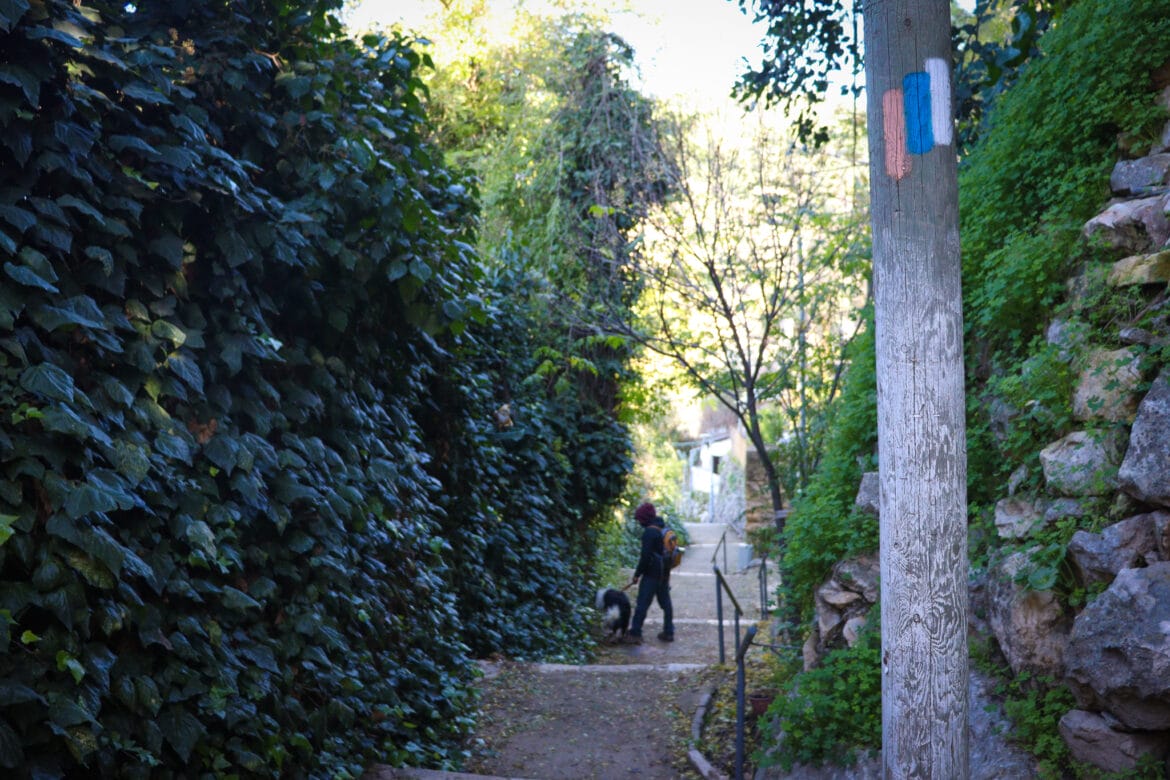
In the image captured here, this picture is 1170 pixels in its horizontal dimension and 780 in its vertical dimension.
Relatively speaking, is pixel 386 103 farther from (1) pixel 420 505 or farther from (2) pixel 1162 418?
(2) pixel 1162 418

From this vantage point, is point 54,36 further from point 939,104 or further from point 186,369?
point 939,104

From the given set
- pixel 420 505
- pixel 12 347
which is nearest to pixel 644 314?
pixel 420 505

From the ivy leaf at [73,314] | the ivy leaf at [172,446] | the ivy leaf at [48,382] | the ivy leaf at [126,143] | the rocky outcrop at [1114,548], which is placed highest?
the ivy leaf at [126,143]

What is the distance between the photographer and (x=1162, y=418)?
352 centimetres

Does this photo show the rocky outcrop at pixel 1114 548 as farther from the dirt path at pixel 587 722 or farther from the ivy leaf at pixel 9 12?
the ivy leaf at pixel 9 12

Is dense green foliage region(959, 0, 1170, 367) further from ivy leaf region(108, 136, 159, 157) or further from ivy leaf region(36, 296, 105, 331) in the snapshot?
ivy leaf region(36, 296, 105, 331)

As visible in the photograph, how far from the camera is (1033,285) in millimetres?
4836

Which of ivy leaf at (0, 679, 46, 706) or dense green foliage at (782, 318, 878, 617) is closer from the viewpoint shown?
ivy leaf at (0, 679, 46, 706)

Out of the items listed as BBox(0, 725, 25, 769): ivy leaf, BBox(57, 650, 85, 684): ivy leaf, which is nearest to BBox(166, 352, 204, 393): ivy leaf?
BBox(57, 650, 85, 684): ivy leaf

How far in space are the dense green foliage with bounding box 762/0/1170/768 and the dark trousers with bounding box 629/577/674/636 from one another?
5.23 metres

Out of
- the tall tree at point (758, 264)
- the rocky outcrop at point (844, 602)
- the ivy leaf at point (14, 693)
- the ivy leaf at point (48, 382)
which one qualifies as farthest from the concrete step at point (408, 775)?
the tall tree at point (758, 264)

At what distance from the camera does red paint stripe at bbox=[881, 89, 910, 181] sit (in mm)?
2258

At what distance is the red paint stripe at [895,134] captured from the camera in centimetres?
226

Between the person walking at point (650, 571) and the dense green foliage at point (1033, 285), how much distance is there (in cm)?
513
